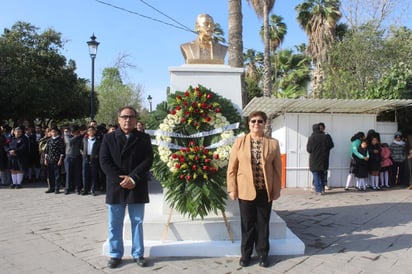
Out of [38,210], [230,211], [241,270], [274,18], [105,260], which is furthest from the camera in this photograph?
[274,18]

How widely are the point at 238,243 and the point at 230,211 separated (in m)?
0.54

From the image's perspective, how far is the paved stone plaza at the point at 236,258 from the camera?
12.8 feet

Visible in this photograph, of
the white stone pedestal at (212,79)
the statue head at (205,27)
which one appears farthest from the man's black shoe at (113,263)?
the statue head at (205,27)

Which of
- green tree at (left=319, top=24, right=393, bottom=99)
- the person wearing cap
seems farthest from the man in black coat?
green tree at (left=319, top=24, right=393, bottom=99)

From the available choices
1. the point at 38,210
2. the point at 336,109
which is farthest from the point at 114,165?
the point at 336,109

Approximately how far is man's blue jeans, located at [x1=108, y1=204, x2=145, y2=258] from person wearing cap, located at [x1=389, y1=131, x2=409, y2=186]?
900 cm

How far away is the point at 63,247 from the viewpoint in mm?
4516

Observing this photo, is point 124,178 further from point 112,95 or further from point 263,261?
point 112,95

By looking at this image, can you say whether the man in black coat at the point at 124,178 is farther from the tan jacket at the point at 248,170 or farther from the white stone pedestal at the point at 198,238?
the tan jacket at the point at 248,170

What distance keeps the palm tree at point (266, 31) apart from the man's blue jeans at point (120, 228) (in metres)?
11.6

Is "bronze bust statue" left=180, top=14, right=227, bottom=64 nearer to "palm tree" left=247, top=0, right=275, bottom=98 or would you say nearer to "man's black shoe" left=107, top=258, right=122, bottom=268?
"man's black shoe" left=107, top=258, right=122, bottom=268

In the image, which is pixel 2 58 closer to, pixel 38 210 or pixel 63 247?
pixel 38 210

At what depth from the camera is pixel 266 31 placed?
49.0 feet

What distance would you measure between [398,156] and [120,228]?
9.26 m
